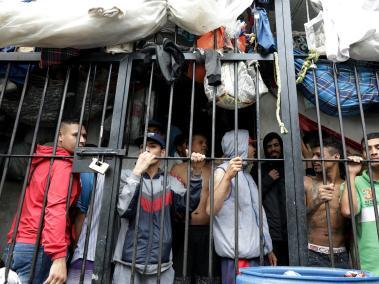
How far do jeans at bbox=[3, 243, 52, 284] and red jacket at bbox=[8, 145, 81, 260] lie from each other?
2.2 inches

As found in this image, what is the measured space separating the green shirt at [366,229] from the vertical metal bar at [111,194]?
1.95 metres

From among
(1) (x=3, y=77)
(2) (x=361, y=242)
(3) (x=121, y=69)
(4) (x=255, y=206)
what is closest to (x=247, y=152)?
(4) (x=255, y=206)

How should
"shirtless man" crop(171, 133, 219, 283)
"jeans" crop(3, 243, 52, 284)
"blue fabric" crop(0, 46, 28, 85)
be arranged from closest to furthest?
"jeans" crop(3, 243, 52, 284) < "shirtless man" crop(171, 133, 219, 283) < "blue fabric" crop(0, 46, 28, 85)

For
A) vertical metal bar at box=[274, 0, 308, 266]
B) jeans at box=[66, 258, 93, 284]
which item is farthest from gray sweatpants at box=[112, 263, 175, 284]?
vertical metal bar at box=[274, 0, 308, 266]

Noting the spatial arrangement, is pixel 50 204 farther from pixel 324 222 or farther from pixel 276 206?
pixel 324 222

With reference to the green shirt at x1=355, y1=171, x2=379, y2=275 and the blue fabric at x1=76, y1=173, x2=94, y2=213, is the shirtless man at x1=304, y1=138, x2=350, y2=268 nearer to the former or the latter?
the green shirt at x1=355, y1=171, x2=379, y2=275

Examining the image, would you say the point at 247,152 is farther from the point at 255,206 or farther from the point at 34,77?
the point at 34,77

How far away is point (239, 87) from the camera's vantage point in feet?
8.91

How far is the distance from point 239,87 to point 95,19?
1302 millimetres

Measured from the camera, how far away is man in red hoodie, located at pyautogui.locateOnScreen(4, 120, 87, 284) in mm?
2240

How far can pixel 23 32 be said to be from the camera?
2.54 metres

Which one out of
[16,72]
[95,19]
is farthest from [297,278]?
[16,72]

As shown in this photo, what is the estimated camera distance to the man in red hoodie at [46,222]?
224 centimetres

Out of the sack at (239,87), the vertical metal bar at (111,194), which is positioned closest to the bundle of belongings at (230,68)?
the sack at (239,87)
